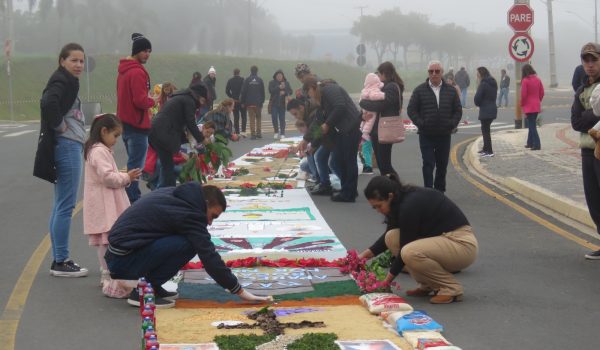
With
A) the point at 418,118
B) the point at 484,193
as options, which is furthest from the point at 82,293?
the point at 484,193

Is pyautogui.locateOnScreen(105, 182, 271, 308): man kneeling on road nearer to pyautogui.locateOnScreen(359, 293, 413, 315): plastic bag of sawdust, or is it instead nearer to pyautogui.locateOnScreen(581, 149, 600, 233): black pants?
pyautogui.locateOnScreen(359, 293, 413, 315): plastic bag of sawdust

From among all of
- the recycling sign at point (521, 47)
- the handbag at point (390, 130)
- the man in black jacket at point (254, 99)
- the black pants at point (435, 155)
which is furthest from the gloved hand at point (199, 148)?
the man in black jacket at point (254, 99)

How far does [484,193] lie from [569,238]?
4.47m

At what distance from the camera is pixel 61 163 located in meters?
9.96

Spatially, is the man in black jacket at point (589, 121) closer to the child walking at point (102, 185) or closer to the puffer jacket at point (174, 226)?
the puffer jacket at point (174, 226)

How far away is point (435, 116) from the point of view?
14477 mm

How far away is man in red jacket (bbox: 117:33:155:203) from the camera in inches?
461

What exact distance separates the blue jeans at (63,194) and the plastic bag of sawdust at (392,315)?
337 centimetres

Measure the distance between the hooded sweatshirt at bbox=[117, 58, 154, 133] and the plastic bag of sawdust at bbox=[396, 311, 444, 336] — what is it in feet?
16.3

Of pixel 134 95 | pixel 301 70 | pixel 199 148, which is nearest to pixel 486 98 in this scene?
pixel 301 70

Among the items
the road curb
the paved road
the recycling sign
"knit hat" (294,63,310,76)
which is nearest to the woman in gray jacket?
the road curb

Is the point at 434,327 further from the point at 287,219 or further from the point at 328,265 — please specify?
the point at 287,219

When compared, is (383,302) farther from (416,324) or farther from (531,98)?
(531,98)

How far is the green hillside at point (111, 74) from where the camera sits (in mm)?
59469
